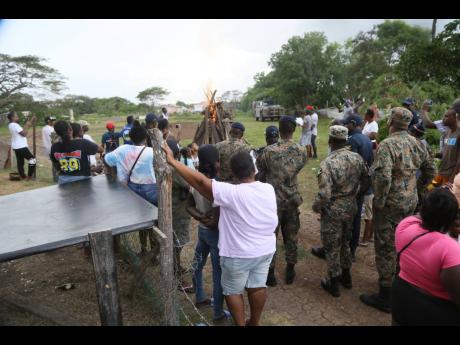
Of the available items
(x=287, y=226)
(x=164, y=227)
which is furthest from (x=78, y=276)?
(x=287, y=226)

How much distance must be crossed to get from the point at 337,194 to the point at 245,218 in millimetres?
1645

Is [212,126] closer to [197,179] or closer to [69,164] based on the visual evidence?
[69,164]

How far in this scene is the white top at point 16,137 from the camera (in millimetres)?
8664

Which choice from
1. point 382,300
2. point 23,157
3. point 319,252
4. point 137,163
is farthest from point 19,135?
point 382,300

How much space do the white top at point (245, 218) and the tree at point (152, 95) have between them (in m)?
66.4

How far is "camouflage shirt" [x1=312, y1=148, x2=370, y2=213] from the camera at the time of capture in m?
3.73

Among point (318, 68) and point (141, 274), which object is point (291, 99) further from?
point (141, 274)

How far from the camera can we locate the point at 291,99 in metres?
33.8

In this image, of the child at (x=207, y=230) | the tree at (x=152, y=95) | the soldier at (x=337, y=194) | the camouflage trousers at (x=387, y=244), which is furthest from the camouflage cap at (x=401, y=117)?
the tree at (x=152, y=95)

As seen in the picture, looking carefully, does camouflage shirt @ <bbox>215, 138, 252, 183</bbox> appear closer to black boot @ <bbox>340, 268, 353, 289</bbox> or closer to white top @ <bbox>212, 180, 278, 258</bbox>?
white top @ <bbox>212, 180, 278, 258</bbox>

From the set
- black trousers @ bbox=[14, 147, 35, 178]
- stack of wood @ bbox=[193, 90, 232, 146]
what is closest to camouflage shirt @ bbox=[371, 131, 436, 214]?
stack of wood @ bbox=[193, 90, 232, 146]

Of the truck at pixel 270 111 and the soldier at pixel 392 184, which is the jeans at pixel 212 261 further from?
the truck at pixel 270 111

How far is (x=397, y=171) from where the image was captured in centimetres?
361

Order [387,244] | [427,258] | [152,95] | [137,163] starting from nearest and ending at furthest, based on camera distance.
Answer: [427,258]
[387,244]
[137,163]
[152,95]
